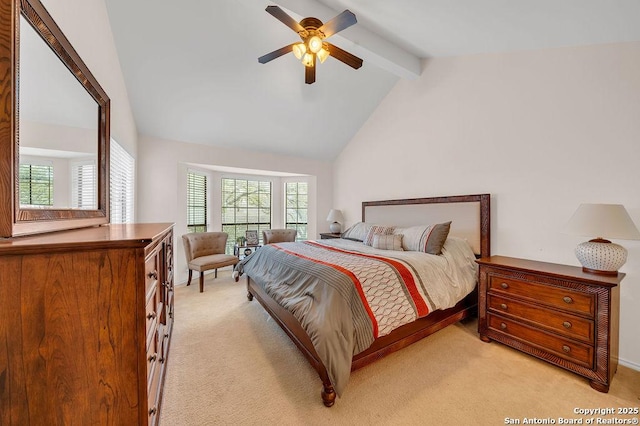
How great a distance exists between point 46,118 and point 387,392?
253cm

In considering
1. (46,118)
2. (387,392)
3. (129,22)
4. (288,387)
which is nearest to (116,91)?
(129,22)

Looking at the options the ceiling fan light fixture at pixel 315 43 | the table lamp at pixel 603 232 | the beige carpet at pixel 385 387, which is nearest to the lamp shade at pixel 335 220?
the beige carpet at pixel 385 387

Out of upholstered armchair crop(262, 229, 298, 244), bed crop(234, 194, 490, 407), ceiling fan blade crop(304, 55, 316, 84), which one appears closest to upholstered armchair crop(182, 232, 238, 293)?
upholstered armchair crop(262, 229, 298, 244)

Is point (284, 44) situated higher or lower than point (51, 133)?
higher

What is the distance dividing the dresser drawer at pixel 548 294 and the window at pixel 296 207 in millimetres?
3833

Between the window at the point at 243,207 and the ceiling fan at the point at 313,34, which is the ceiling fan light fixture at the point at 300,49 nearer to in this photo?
the ceiling fan at the point at 313,34

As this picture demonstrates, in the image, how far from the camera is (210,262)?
3.75 metres

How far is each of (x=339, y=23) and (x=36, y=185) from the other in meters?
2.09

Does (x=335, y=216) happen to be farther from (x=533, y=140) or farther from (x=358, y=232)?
(x=533, y=140)

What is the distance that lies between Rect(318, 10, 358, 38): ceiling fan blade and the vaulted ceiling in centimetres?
47

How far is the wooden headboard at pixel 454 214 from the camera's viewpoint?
9.59ft

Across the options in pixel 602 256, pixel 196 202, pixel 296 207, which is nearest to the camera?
pixel 602 256

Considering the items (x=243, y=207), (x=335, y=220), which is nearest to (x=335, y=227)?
(x=335, y=220)

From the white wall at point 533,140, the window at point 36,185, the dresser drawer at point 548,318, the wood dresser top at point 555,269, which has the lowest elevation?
the dresser drawer at point 548,318
